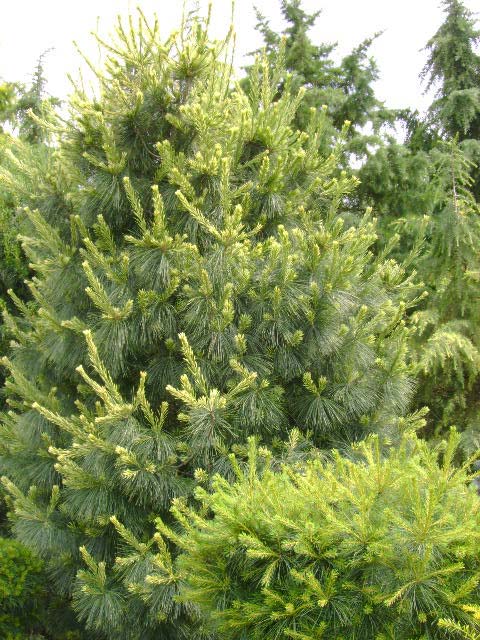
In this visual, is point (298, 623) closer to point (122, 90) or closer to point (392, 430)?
point (392, 430)

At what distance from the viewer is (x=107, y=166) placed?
3.66 meters

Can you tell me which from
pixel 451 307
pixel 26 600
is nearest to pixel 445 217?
pixel 451 307

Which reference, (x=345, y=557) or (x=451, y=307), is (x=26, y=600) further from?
(x=451, y=307)

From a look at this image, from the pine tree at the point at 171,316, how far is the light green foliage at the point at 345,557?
869 millimetres

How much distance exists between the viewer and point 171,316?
3588mm

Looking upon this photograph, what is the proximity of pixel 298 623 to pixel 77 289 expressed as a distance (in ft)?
8.39

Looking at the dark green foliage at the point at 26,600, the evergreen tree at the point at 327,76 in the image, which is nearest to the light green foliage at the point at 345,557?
the dark green foliage at the point at 26,600

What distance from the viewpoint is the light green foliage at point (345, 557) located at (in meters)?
2.03

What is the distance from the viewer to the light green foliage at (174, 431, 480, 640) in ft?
6.66

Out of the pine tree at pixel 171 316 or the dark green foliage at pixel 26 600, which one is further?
the dark green foliage at pixel 26 600

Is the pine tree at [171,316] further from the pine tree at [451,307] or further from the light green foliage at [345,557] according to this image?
the pine tree at [451,307]

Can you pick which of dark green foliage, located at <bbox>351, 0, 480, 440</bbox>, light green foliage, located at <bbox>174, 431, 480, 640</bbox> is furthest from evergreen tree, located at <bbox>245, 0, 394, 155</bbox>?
light green foliage, located at <bbox>174, 431, 480, 640</bbox>

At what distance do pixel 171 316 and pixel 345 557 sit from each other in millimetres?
1906

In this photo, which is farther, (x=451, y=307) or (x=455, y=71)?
(x=455, y=71)
